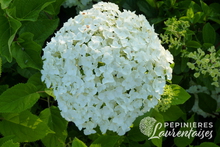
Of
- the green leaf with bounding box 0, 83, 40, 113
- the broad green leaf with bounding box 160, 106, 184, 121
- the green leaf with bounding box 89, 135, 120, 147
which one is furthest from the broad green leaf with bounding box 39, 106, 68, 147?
the broad green leaf with bounding box 160, 106, 184, 121

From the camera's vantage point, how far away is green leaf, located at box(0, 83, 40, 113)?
54.0 inches

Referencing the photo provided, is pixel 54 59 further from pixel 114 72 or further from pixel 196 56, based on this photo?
pixel 196 56

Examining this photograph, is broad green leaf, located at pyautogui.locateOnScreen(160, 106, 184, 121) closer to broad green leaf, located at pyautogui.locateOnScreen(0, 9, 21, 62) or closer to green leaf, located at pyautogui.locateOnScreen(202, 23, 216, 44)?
green leaf, located at pyautogui.locateOnScreen(202, 23, 216, 44)

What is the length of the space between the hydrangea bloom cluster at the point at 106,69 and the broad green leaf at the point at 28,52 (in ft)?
0.26

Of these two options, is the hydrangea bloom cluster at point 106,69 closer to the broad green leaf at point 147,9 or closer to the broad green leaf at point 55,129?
the broad green leaf at point 55,129

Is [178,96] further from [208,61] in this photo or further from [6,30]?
[6,30]

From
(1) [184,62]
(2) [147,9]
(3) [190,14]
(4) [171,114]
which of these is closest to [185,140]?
(4) [171,114]

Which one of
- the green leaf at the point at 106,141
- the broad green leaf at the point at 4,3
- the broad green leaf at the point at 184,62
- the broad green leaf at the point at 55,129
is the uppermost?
the broad green leaf at the point at 4,3

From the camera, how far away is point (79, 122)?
4.21 ft

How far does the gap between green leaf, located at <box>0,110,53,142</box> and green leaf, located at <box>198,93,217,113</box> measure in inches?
40.0

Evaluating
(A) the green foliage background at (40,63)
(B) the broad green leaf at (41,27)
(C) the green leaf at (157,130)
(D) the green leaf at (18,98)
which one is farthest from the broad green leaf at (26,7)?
(C) the green leaf at (157,130)

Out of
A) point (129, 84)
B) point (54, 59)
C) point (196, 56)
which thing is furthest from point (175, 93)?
point (54, 59)

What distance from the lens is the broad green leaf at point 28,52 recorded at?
1.36 meters

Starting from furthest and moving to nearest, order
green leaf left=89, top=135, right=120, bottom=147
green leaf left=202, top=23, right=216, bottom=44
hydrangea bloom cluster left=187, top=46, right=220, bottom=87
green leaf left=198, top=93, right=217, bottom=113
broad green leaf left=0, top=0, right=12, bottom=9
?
green leaf left=198, top=93, right=217, bottom=113 < green leaf left=202, top=23, right=216, bottom=44 < hydrangea bloom cluster left=187, top=46, right=220, bottom=87 < green leaf left=89, top=135, right=120, bottom=147 < broad green leaf left=0, top=0, right=12, bottom=9
